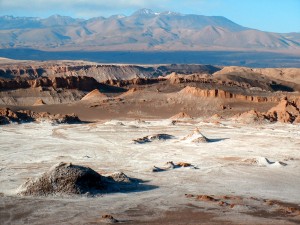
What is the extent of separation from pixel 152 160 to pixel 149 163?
79cm

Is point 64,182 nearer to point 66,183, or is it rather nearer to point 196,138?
point 66,183

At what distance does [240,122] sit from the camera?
35.7 meters

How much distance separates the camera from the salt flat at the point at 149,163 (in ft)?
47.3

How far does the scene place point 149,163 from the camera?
72.6 ft

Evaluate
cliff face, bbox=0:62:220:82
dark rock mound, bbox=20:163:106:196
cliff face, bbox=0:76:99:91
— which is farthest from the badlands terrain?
cliff face, bbox=0:62:220:82

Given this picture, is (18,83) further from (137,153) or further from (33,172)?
(33,172)

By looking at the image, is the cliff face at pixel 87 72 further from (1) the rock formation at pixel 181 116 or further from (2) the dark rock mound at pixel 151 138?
(2) the dark rock mound at pixel 151 138

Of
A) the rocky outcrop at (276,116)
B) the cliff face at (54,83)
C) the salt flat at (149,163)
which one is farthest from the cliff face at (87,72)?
the salt flat at (149,163)

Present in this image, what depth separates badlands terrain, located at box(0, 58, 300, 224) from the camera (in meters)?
14.3

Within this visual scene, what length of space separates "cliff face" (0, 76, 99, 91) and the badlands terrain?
1990 mm

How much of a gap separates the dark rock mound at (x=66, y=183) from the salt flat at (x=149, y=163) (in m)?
0.36

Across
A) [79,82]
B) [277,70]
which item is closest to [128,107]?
[79,82]

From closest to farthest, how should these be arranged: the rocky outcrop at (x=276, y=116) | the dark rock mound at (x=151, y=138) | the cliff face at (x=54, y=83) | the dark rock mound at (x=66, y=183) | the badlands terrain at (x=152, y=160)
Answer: the badlands terrain at (x=152, y=160) < the dark rock mound at (x=66, y=183) < the dark rock mound at (x=151, y=138) < the rocky outcrop at (x=276, y=116) < the cliff face at (x=54, y=83)

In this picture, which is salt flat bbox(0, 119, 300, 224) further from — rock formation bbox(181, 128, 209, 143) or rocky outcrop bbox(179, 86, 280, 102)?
rocky outcrop bbox(179, 86, 280, 102)
